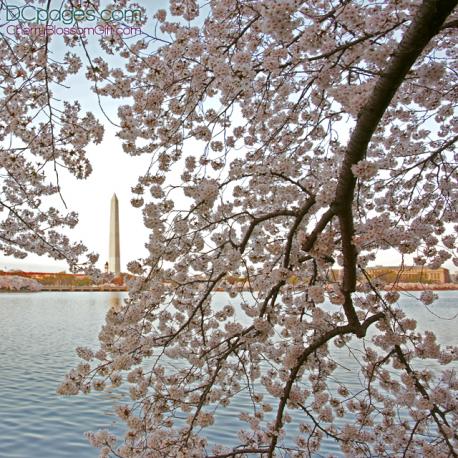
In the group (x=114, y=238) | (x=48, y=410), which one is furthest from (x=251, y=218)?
(x=114, y=238)

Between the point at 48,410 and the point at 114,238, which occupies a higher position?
the point at 114,238

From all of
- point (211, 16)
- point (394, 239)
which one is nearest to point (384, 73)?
point (394, 239)

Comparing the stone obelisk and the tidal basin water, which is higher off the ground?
the stone obelisk

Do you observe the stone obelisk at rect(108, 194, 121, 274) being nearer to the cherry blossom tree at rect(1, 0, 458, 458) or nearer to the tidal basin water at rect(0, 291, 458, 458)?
the tidal basin water at rect(0, 291, 458, 458)

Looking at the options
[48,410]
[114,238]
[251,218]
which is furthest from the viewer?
[114,238]

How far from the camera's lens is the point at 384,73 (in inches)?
76.4

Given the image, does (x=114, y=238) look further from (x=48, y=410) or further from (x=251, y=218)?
(x=251, y=218)

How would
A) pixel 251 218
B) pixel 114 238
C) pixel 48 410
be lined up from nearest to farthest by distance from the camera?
pixel 251 218 → pixel 48 410 → pixel 114 238

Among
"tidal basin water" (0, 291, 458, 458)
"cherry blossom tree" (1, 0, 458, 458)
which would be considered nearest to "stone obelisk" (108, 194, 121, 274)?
"tidal basin water" (0, 291, 458, 458)

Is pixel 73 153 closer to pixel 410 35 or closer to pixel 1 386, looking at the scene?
pixel 410 35

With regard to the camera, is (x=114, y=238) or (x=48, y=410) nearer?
(x=48, y=410)

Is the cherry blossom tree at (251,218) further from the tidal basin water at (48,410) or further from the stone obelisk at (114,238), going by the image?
the stone obelisk at (114,238)

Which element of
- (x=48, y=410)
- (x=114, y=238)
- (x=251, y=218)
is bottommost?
(x=48, y=410)

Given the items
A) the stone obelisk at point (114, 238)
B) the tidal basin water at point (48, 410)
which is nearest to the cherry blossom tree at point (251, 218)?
the tidal basin water at point (48, 410)
